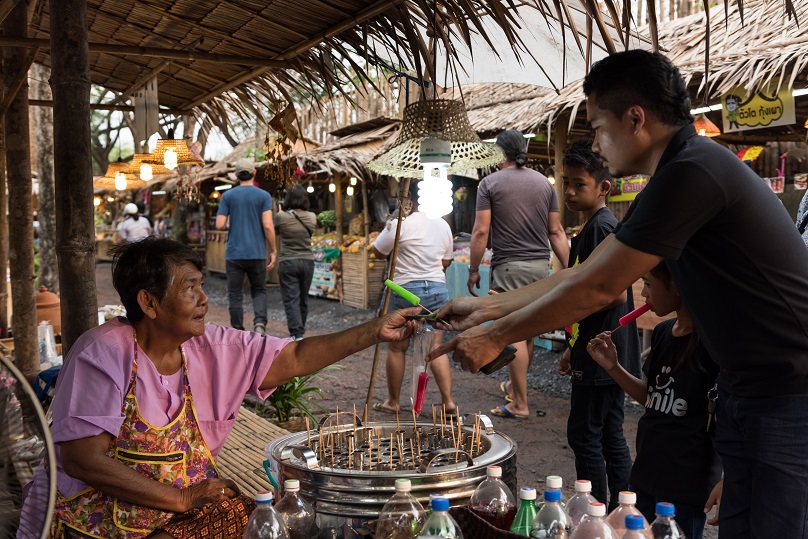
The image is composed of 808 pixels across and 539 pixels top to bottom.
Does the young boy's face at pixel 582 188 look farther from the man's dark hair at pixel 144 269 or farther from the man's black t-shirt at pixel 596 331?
the man's dark hair at pixel 144 269

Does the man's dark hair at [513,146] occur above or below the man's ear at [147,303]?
above

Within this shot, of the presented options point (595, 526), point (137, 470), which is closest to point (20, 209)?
point (137, 470)

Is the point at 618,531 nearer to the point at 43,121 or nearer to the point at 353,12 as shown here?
the point at 353,12

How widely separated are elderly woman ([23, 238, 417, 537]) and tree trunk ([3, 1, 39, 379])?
3009 mm

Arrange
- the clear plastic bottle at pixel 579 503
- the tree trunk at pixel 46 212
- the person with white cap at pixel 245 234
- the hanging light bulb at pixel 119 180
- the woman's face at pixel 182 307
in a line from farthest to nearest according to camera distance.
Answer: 1. the tree trunk at pixel 46 212
2. the hanging light bulb at pixel 119 180
3. the person with white cap at pixel 245 234
4. the woman's face at pixel 182 307
5. the clear plastic bottle at pixel 579 503

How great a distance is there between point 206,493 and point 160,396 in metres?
0.39

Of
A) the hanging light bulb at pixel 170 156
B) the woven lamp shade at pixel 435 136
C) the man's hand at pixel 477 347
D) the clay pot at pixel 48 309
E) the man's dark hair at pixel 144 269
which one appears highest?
the hanging light bulb at pixel 170 156

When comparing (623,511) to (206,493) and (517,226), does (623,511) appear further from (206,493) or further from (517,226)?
(517,226)

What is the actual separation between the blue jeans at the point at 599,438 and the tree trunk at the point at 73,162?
2.30m

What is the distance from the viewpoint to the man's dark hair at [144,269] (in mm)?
2531

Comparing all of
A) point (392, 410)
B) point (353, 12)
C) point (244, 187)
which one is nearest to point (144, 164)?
point (244, 187)

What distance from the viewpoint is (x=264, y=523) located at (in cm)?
188

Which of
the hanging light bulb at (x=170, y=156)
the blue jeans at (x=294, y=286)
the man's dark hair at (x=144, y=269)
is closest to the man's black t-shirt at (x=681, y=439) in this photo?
the man's dark hair at (x=144, y=269)

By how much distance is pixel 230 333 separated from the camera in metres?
2.78
